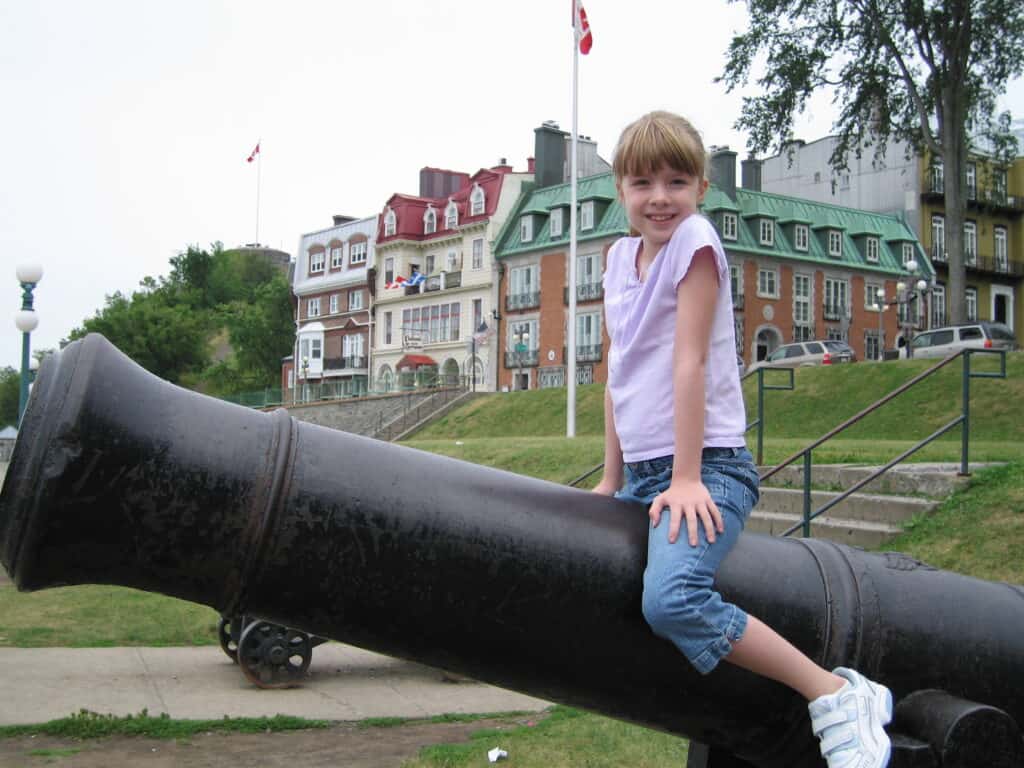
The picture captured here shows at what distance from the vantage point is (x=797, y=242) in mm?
48188

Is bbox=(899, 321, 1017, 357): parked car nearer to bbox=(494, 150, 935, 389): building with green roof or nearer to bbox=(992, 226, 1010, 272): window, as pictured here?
bbox=(494, 150, 935, 389): building with green roof

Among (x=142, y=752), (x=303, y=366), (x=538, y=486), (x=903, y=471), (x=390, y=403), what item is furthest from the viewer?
(x=303, y=366)

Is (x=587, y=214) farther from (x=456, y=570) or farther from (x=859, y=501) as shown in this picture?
(x=456, y=570)

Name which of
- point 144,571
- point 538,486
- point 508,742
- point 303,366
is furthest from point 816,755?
point 303,366

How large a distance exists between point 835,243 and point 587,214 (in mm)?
11302

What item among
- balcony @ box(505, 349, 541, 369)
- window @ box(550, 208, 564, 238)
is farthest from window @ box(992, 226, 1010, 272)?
balcony @ box(505, 349, 541, 369)

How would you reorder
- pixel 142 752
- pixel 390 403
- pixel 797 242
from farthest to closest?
pixel 797 242
pixel 390 403
pixel 142 752

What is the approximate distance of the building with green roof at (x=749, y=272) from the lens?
152ft

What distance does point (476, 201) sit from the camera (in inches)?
2082

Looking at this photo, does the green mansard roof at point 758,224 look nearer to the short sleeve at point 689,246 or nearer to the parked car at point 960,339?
the parked car at point 960,339

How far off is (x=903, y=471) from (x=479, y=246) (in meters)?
44.2

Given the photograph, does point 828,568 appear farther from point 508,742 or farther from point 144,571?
point 508,742

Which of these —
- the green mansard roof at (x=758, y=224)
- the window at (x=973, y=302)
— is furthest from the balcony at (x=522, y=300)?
the window at (x=973, y=302)

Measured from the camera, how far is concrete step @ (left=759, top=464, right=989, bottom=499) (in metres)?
8.52
